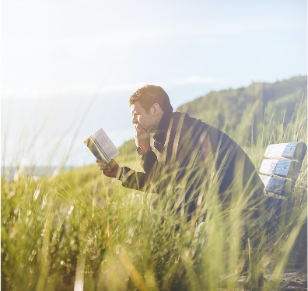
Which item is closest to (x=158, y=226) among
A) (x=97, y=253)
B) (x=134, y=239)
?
(x=134, y=239)

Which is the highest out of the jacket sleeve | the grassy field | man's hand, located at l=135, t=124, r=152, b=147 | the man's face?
the man's face

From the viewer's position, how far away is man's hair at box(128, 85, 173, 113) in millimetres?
3183

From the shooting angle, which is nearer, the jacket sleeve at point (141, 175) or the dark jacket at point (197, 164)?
the dark jacket at point (197, 164)

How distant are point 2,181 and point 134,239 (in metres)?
0.90

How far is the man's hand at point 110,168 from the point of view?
9.57 feet

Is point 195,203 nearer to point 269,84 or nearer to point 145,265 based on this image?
point 145,265

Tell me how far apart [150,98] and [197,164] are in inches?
30.7

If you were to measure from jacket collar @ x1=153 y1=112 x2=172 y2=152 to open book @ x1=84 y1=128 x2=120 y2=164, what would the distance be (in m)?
0.41

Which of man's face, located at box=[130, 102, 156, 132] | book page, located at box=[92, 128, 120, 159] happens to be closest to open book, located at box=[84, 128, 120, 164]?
book page, located at box=[92, 128, 120, 159]

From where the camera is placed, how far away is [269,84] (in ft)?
79.2

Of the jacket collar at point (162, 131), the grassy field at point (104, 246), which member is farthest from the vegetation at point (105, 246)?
the jacket collar at point (162, 131)

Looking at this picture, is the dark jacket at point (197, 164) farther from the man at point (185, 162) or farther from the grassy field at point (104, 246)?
the grassy field at point (104, 246)

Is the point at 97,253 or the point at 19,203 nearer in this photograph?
the point at 19,203

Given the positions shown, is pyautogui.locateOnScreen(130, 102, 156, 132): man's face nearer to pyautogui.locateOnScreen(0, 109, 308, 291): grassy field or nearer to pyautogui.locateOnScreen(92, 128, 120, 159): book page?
pyautogui.locateOnScreen(92, 128, 120, 159): book page
